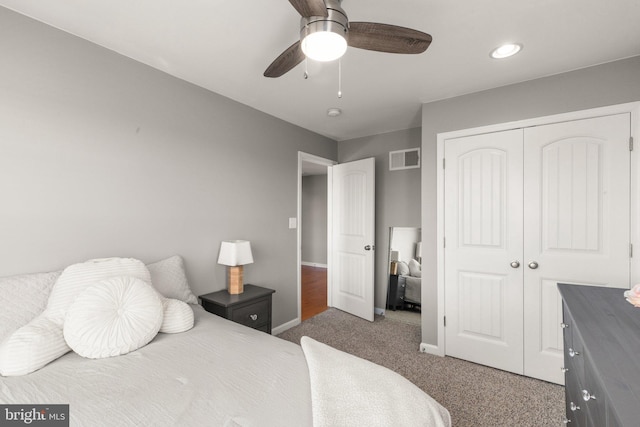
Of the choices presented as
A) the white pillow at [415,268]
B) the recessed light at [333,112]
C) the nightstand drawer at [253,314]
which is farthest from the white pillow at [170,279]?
the white pillow at [415,268]

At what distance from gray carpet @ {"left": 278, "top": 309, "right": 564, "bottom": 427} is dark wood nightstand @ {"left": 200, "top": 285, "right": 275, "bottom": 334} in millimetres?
759

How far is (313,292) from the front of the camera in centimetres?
495

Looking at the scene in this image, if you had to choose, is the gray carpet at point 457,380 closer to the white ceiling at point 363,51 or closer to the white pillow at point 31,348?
the white pillow at point 31,348

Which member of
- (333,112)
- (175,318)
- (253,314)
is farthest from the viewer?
(333,112)

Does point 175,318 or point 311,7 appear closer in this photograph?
point 311,7

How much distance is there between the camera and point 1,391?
1.06 m

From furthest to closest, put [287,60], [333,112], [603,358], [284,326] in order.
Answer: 1. [284,326]
2. [333,112]
3. [287,60]
4. [603,358]

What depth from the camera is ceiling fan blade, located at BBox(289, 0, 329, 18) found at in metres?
1.10

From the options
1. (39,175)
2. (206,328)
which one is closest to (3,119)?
(39,175)

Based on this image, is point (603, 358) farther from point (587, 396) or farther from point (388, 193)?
point (388, 193)

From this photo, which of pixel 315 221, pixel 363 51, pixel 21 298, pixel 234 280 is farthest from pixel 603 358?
pixel 315 221

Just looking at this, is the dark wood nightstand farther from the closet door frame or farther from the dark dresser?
the dark dresser

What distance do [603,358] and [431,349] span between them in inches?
83.7

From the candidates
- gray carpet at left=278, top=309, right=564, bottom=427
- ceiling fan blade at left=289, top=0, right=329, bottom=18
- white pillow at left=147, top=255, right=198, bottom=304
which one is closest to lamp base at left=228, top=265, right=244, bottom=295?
white pillow at left=147, top=255, right=198, bottom=304
